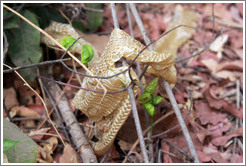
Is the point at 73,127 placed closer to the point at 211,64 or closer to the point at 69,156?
the point at 69,156

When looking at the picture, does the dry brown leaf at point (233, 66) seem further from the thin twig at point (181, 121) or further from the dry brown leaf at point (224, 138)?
the thin twig at point (181, 121)

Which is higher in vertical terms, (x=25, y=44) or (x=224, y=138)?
(x=25, y=44)

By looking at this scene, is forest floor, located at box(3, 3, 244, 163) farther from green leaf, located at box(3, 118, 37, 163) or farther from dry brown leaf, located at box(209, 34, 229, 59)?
green leaf, located at box(3, 118, 37, 163)

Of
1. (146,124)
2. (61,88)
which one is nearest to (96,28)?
(61,88)

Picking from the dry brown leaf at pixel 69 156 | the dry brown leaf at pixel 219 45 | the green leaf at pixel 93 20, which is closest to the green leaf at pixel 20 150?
the dry brown leaf at pixel 69 156

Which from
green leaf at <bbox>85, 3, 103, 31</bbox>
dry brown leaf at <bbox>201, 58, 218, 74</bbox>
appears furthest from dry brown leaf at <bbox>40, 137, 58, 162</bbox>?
dry brown leaf at <bbox>201, 58, 218, 74</bbox>

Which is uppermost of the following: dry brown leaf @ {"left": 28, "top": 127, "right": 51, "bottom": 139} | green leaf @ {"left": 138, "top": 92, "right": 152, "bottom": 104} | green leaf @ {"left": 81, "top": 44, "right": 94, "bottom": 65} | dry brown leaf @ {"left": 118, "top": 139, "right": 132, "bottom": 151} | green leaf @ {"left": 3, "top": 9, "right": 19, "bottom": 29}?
green leaf @ {"left": 3, "top": 9, "right": 19, "bottom": 29}

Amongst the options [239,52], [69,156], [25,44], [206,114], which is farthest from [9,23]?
[239,52]

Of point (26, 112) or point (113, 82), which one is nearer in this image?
point (113, 82)
